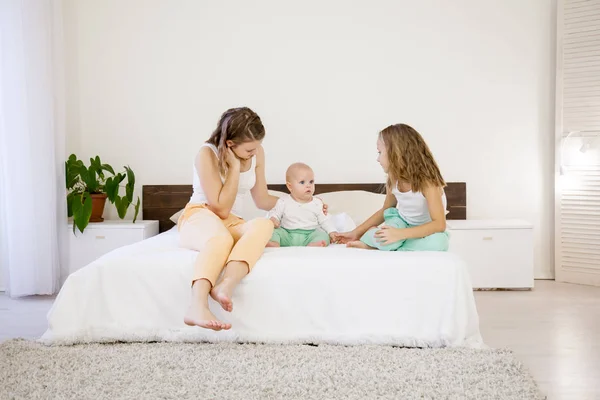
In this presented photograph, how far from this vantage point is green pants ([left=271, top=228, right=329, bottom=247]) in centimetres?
317

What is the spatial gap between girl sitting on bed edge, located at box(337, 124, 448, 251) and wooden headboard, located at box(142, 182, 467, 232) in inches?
53.0

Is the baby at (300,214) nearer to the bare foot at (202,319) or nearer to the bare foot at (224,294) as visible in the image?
the bare foot at (224,294)

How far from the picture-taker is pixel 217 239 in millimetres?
2561

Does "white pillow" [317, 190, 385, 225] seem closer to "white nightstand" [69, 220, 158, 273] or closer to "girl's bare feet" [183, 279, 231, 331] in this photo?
"white nightstand" [69, 220, 158, 273]

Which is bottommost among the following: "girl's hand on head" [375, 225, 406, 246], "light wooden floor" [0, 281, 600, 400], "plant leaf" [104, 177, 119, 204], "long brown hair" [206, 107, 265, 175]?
"light wooden floor" [0, 281, 600, 400]

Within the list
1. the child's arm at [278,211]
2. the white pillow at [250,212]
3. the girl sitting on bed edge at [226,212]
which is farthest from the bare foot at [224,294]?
the white pillow at [250,212]

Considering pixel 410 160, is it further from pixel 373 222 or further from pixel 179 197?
pixel 179 197

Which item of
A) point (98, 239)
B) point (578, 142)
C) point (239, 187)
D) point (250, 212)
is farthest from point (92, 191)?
point (578, 142)

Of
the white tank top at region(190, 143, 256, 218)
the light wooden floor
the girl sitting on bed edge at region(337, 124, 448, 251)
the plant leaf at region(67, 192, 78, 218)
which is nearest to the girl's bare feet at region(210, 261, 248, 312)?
the white tank top at region(190, 143, 256, 218)

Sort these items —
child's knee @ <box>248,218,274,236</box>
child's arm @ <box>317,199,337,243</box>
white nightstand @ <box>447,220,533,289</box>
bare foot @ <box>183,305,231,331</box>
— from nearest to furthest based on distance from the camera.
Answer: bare foot @ <box>183,305,231,331</box> → child's knee @ <box>248,218,274,236</box> → child's arm @ <box>317,199,337,243</box> → white nightstand @ <box>447,220,533,289</box>

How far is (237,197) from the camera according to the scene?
10.2ft

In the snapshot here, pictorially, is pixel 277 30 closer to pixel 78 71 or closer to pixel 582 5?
pixel 78 71

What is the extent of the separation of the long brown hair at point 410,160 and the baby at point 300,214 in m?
0.46

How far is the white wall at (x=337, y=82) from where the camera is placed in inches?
176
